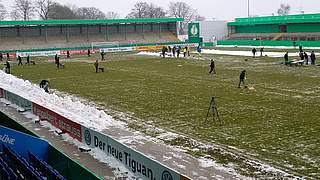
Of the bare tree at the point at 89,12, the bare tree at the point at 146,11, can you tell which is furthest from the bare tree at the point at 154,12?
the bare tree at the point at 89,12

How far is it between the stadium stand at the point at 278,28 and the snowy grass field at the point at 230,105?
46.1 meters

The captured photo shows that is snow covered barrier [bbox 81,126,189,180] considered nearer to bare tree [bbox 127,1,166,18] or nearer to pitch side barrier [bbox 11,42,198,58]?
pitch side barrier [bbox 11,42,198,58]

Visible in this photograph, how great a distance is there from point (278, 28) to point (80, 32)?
40.1m

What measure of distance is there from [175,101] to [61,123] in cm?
735

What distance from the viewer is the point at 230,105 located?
840 inches

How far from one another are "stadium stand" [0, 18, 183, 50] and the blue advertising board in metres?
66.9

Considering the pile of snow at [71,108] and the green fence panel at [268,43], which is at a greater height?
the green fence panel at [268,43]

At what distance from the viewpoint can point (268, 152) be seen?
539 inches

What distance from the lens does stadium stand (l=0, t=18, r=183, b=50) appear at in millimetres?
79375

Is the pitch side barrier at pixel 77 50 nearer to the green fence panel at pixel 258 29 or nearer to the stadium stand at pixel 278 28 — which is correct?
the stadium stand at pixel 278 28

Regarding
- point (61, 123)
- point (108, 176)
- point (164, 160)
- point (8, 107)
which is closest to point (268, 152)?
point (164, 160)

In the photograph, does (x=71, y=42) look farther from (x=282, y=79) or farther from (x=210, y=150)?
(x=210, y=150)

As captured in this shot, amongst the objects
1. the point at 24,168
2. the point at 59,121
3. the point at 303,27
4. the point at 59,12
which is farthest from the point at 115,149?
the point at 59,12

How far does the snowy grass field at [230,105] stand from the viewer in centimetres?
1379
